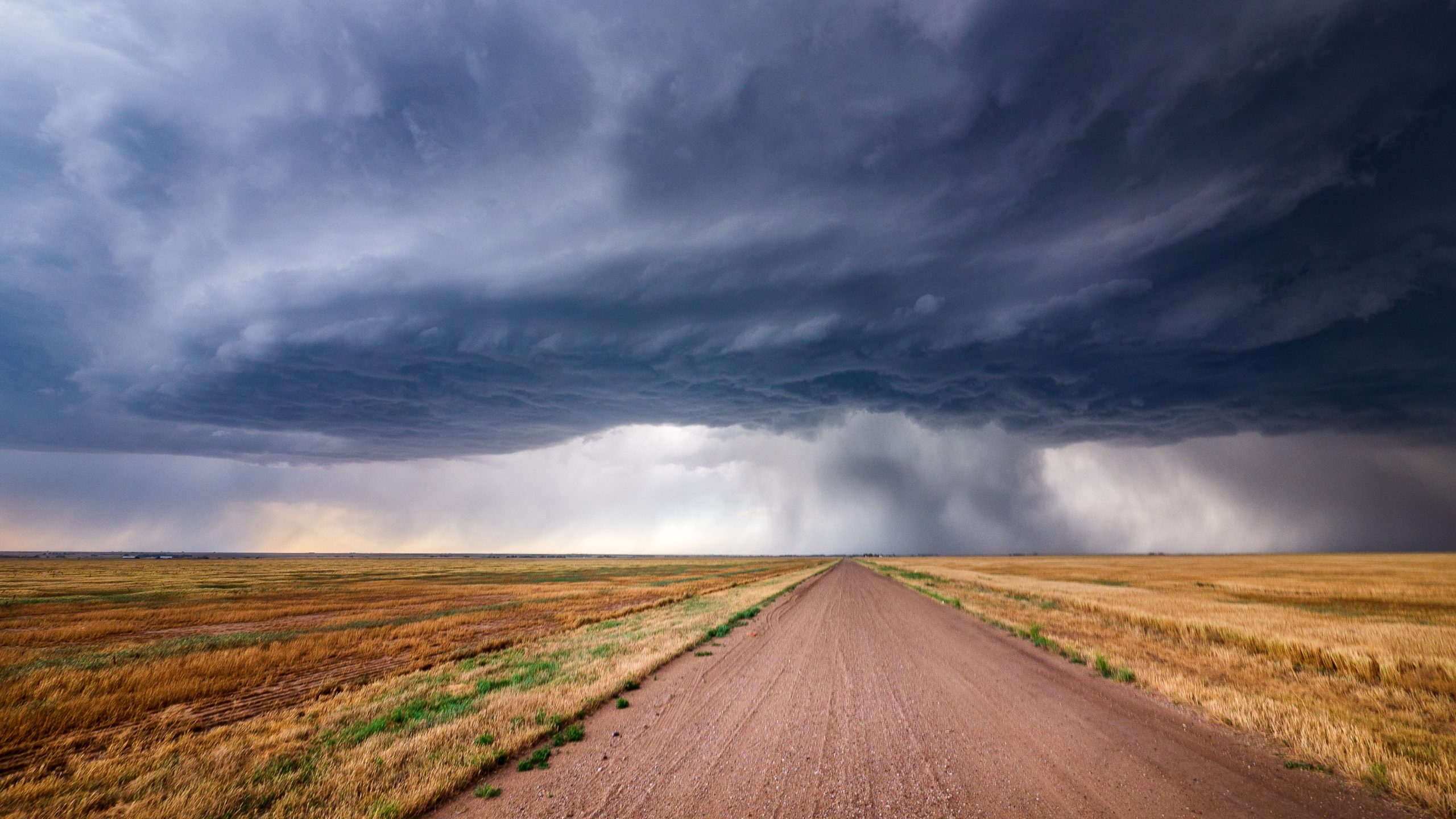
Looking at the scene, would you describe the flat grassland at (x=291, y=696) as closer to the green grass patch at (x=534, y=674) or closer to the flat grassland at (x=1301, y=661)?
the green grass patch at (x=534, y=674)

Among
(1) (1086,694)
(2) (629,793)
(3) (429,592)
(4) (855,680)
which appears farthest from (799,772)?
(3) (429,592)

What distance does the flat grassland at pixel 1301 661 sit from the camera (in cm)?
798

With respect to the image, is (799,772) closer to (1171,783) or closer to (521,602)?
(1171,783)

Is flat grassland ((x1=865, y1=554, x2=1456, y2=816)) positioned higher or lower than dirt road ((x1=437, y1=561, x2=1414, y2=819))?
lower

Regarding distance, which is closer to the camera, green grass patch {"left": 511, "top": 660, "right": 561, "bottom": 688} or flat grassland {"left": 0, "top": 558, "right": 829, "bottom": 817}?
flat grassland {"left": 0, "top": 558, "right": 829, "bottom": 817}

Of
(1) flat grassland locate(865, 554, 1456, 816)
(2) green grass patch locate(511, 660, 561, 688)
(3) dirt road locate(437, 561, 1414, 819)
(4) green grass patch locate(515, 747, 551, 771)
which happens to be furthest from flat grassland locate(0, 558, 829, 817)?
(1) flat grassland locate(865, 554, 1456, 816)

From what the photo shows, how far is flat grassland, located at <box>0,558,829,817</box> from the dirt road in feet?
5.12

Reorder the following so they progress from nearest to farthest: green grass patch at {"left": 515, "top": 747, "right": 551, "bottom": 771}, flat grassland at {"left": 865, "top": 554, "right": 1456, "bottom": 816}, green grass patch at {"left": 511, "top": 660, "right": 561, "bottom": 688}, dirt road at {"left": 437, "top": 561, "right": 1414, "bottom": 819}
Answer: dirt road at {"left": 437, "top": 561, "right": 1414, "bottom": 819}
green grass patch at {"left": 515, "top": 747, "right": 551, "bottom": 771}
flat grassland at {"left": 865, "top": 554, "right": 1456, "bottom": 816}
green grass patch at {"left": 511, "top": 660, "right": 561, "bottom": 688}

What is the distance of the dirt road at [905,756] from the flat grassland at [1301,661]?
83 cm

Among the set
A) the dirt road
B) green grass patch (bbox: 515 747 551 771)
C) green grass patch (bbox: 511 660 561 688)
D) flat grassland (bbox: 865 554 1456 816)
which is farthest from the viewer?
green grass patch (bbox: 511 660 561 688)

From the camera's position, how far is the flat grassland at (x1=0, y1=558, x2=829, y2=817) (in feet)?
23.3

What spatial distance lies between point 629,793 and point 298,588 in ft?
220

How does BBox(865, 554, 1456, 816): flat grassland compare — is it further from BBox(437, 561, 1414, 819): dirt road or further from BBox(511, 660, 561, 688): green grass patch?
BBox(511, 660, 561, 688): green grass patch

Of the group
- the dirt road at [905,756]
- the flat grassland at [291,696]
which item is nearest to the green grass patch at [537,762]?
the dirt road at [905,756]
